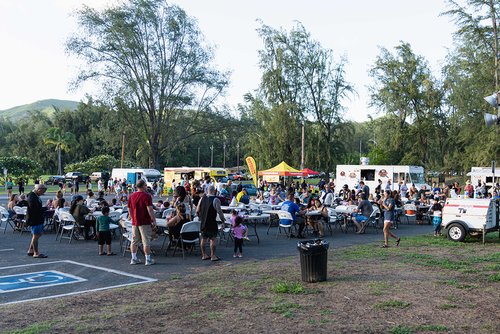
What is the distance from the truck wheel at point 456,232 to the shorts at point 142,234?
8.32 meters

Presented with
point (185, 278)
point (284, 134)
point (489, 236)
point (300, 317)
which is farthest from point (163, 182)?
point (300, 317)

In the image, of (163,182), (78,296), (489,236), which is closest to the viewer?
(78,296)

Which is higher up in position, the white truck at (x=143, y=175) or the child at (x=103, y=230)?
the white truck at (x=143, y=175)

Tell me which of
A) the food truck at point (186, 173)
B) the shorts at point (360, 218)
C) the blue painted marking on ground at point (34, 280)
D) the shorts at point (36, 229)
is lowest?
the blue painted marking on ground at point (34, 280)

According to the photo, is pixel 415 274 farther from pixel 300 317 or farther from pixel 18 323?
pixel 18 323

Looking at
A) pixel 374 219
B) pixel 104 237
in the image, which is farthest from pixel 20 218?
pixel 374 219

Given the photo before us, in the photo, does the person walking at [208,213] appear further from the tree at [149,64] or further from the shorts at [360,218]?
the tree at [149,64]

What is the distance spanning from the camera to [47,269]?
31.5ft

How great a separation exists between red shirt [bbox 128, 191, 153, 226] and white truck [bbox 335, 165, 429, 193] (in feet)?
78.7

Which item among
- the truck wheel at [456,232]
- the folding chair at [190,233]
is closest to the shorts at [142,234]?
the folding chair at [190,233]

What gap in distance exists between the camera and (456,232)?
1365 centimetres

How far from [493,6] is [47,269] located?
37.1 metres

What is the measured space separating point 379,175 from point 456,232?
756 inches

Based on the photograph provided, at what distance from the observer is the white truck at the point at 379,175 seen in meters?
31.8
